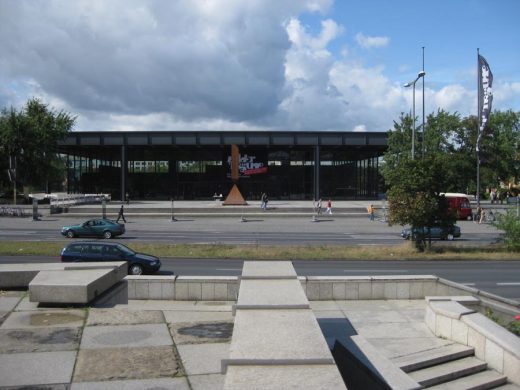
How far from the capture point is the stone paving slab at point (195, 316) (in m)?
10.2

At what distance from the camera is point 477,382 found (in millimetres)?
8289

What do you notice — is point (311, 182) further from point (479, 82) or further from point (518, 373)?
point (518, 373)

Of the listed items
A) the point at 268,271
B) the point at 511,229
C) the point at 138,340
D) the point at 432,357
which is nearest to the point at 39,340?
the point at 138,340

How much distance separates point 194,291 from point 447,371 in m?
6.13

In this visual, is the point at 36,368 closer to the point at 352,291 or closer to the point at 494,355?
the point at 494,355

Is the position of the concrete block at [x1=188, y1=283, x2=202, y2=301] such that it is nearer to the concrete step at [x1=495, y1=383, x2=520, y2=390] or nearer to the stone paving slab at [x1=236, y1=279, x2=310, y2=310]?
the stone paving slab at [x1=236, y1=279, x2=310, y2=310]

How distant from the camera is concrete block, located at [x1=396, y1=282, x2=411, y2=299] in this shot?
13777 mm

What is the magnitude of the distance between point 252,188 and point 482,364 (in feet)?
237

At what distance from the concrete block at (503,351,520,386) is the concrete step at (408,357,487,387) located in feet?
1.58

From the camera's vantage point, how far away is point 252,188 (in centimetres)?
8069

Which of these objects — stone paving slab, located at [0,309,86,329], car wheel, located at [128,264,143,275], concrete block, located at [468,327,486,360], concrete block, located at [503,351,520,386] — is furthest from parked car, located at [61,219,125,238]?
concrete block, located at [503,351,520,386]

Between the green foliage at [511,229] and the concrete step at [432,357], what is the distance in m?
21.4

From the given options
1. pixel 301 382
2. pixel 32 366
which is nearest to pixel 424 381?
pixel 301 382

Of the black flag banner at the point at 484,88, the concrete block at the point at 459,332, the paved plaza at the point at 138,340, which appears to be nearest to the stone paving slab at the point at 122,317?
the paved plaza at the point at 138,340
